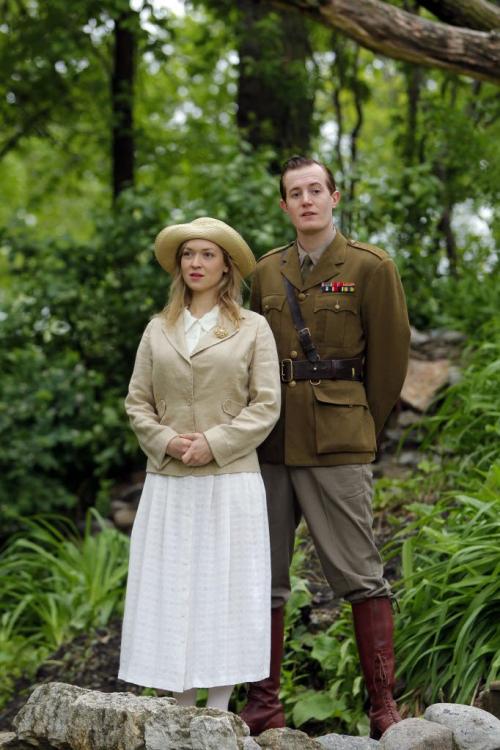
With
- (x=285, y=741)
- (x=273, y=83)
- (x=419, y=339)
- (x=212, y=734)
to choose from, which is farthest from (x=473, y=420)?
(x=273, y=83)

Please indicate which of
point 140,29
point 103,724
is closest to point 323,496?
point 103,724

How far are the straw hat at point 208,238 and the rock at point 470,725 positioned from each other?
66.3 inches

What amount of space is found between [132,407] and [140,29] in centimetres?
495

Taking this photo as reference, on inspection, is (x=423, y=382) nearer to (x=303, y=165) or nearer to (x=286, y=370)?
(x=286, y=370)

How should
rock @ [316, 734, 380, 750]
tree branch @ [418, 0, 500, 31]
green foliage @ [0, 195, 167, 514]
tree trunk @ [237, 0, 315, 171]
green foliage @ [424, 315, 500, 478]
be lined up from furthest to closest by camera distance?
tree trunk @ [237, 0, 315, 171]
green foliage @ [0, 195, 167, 514]
tree branch @ [418, 0, 500, 31]
green foliage @ [424, 315, 500, 478]
rock @ [316, 734, 380, 750]

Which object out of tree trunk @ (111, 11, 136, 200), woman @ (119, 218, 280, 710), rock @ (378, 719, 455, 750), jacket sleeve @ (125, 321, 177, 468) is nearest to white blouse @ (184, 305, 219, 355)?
woman @ (119, 218, 280, 710)

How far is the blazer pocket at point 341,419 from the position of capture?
3.69 metres

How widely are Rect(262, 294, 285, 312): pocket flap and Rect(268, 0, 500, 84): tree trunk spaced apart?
84.8 inches

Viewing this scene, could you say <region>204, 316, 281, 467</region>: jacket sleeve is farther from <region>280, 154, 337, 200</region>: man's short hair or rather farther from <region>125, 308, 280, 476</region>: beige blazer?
<region>280, 154, 337, 200</region>: man's short hair

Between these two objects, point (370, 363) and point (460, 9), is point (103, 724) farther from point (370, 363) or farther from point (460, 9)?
point (460, 9)

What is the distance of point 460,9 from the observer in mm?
5488

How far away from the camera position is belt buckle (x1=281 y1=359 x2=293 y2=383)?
3773 millimetres

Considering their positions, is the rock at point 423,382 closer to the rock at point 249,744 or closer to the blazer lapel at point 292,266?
the blazer lapel at point 292,266

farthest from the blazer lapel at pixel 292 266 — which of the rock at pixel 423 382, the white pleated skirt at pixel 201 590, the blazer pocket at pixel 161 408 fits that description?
the rock at pixel 423 382
